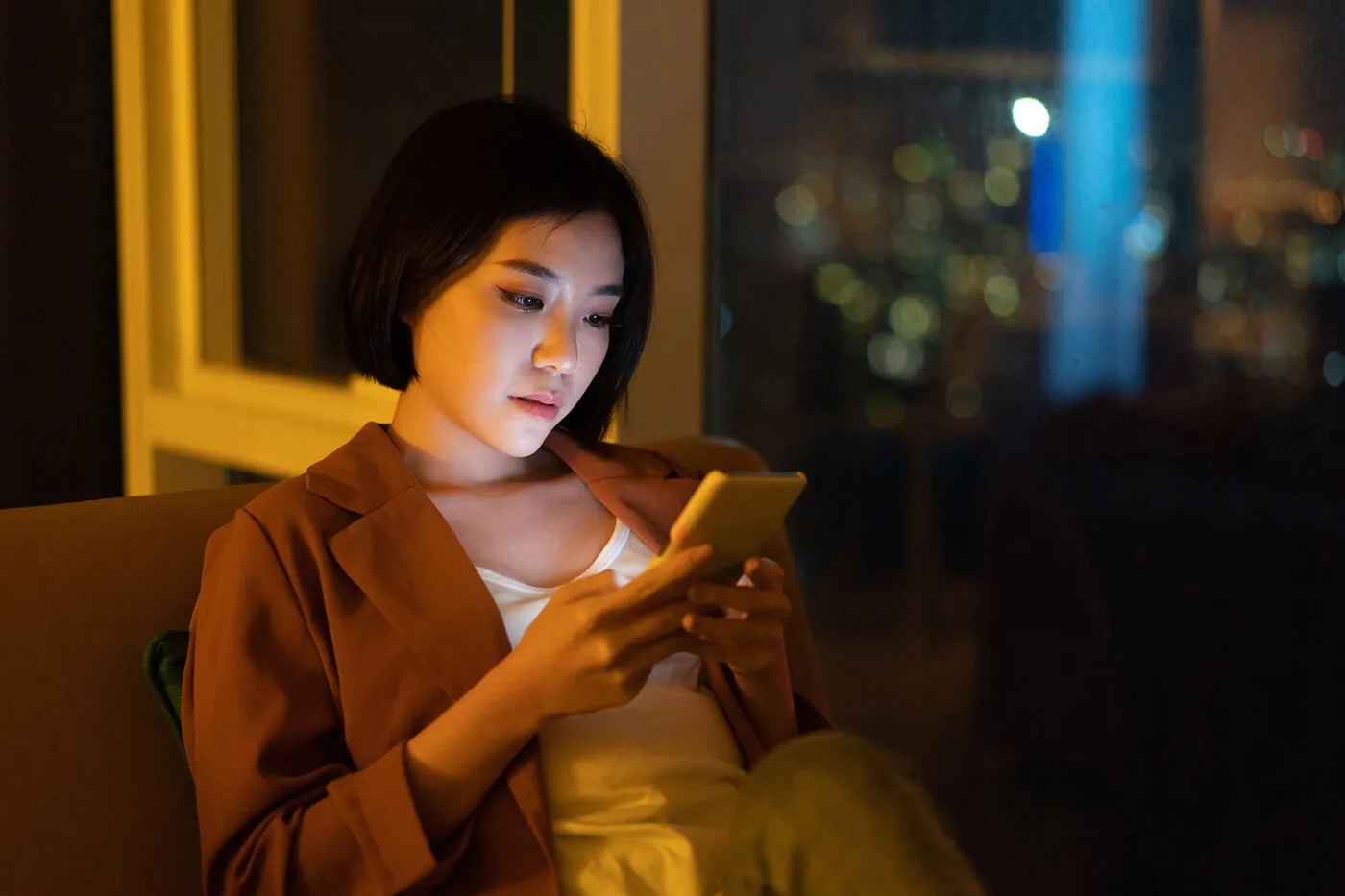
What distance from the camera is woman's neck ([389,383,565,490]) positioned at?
50.2 inches

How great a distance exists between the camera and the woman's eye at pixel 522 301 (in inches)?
46.4

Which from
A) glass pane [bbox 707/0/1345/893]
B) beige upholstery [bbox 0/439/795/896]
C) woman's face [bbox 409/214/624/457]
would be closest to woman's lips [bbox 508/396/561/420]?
woman's face [bbox 409/214/624/457]

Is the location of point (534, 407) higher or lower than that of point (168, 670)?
higher

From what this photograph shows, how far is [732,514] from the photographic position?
39.6 inches

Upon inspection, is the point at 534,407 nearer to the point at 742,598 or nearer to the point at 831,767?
the point at 742,598

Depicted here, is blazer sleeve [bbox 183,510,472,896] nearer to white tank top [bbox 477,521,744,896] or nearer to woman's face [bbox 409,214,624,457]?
white tank top [bbox 477,521,744,896]

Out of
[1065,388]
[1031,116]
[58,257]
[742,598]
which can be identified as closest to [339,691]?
[742,598]

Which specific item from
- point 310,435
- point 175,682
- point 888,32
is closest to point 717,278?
point 888,32

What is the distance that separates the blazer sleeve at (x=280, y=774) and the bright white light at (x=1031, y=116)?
46.2 inches

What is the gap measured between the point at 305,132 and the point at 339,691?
160 centimetres

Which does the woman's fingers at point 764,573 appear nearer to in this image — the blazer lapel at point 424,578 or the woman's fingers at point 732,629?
the woman's fingers at point 732,629

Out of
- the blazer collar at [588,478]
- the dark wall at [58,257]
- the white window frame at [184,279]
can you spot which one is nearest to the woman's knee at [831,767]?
the blazer collar at [588,478]

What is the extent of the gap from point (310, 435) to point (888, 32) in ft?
3.56

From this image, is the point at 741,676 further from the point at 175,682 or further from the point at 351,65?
the point at 351,65
